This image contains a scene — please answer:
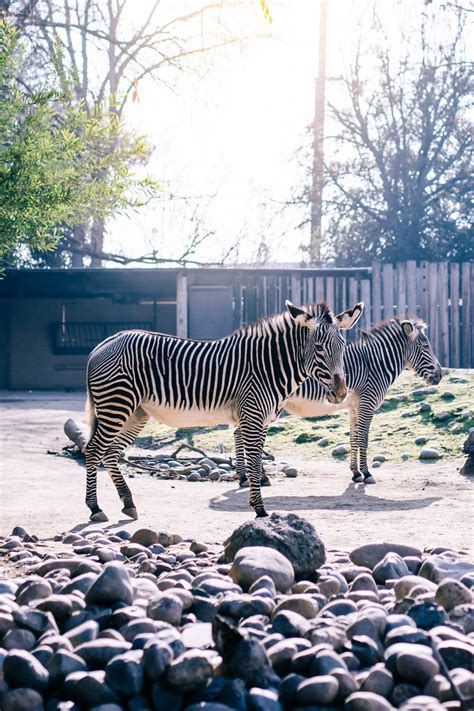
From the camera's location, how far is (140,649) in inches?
133

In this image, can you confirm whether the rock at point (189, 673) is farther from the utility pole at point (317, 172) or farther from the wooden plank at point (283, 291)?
the utility pole at point (317, 172)

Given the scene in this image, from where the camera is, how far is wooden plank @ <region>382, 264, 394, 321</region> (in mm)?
19516

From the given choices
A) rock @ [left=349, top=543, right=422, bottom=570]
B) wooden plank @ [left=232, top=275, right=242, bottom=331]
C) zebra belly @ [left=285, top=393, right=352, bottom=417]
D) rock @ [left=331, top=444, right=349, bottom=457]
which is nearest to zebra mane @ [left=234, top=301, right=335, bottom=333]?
zebra belly @ [left=285, top=393, right=352, bottom=417]

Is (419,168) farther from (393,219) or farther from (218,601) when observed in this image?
(218,601)

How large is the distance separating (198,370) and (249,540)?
134 inches

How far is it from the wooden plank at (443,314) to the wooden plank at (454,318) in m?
0.13

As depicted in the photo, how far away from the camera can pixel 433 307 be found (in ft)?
63.8

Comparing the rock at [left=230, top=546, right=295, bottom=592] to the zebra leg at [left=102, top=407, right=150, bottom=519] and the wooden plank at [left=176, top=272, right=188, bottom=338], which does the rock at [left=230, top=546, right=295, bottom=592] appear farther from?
the wooden plank at [left=176, top=272, right=188, bottom=338]

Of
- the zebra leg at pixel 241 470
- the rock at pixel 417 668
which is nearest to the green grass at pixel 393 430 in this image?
the zebra leg at pixel 241 470

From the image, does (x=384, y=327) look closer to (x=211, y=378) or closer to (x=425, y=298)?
(x=211, y=378)

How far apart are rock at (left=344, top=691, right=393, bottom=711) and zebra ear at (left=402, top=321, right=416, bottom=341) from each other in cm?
854

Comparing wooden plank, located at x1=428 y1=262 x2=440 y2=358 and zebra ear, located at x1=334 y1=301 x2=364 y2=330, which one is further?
wooden plank, located at x1=428 y1=262 x2=440 y2=358

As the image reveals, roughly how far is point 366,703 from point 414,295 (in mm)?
17175

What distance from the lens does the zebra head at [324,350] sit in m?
7.50
